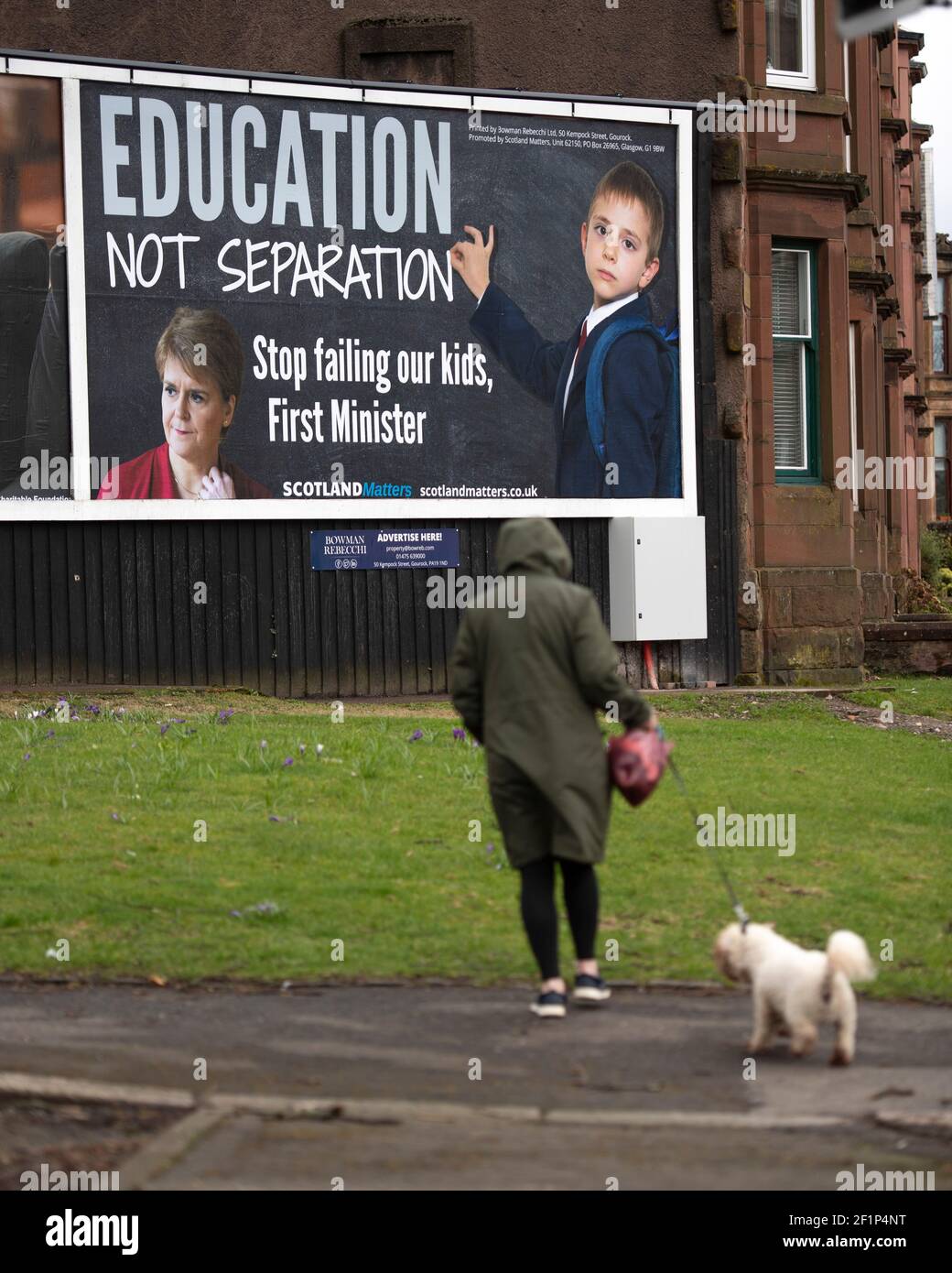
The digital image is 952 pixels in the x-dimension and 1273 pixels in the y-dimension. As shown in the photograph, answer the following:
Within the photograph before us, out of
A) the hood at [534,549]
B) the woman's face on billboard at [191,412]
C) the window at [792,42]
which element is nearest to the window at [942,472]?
the window at [792,42]

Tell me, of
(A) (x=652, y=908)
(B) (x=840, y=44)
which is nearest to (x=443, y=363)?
(B) (x=840, y=44)

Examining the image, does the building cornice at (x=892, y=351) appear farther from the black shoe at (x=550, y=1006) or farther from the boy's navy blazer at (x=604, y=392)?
the black shoe at (x=550, y=1006)

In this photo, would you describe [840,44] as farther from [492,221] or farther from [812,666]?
[812,666]

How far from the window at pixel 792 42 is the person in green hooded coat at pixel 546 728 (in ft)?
53.1

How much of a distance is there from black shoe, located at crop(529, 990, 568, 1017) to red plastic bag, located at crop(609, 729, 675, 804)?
0.88m

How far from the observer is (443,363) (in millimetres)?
19359

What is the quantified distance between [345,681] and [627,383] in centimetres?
485

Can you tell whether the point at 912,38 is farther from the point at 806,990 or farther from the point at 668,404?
the point at 806,990

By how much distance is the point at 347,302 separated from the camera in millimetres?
19000

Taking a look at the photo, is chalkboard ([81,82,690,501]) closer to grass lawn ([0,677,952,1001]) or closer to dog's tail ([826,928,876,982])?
grass lawn ([0,677,952,1001])

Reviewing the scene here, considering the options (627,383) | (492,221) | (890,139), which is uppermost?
(890,139)

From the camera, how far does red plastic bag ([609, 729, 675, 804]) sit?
7.19 m

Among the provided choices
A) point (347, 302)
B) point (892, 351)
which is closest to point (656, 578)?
point (347, 302)

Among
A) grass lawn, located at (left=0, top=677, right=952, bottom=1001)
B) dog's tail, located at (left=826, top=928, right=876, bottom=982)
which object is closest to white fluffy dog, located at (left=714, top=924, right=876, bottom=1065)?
dog's tail, located at (left=826, top=928, right=876, bottom=982)
